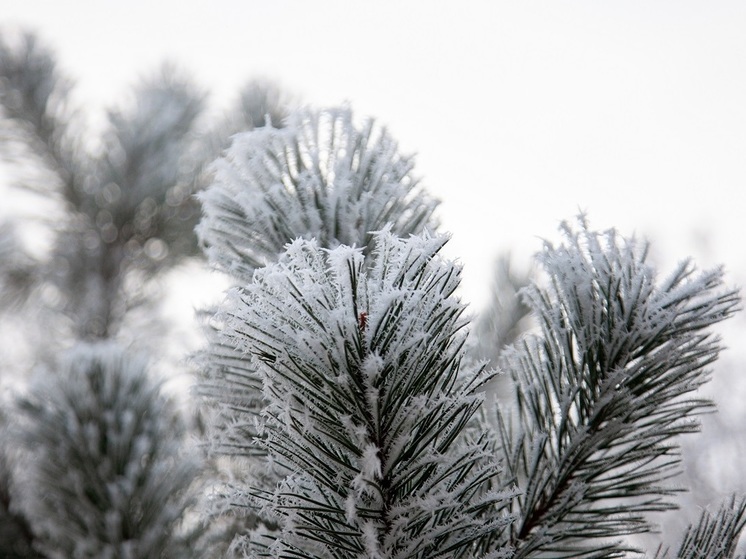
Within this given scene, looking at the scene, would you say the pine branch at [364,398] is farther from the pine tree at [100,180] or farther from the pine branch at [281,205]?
the pine tree at [100,180]

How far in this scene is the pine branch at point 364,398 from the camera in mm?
508

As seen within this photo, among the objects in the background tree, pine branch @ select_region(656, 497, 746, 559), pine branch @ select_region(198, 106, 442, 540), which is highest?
the background tree

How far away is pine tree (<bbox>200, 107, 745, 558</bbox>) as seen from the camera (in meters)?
0.52

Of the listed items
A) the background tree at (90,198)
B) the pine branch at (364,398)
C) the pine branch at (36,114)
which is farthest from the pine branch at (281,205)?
the pine branch at (36,114)

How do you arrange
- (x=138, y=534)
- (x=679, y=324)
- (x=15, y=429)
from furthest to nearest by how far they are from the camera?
(x=15, y=429) → (x=138, y=534) → (x=679, y=324)

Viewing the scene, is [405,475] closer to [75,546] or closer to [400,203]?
[400,203]

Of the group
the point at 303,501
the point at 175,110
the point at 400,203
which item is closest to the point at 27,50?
the point at 175,110

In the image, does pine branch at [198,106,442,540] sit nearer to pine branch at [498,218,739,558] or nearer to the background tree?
pine branch at [498,218,739,558]

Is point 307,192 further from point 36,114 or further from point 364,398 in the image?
point 36,114

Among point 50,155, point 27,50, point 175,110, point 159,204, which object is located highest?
point 27,50

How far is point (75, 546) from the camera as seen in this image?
1.17 meters

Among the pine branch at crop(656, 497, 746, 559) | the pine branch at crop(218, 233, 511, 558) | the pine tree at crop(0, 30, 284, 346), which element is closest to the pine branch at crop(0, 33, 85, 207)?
the pine tree at crop(0, 30, 284, 346)

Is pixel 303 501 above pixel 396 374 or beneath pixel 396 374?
beneath

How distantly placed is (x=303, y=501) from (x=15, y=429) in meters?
0.97
